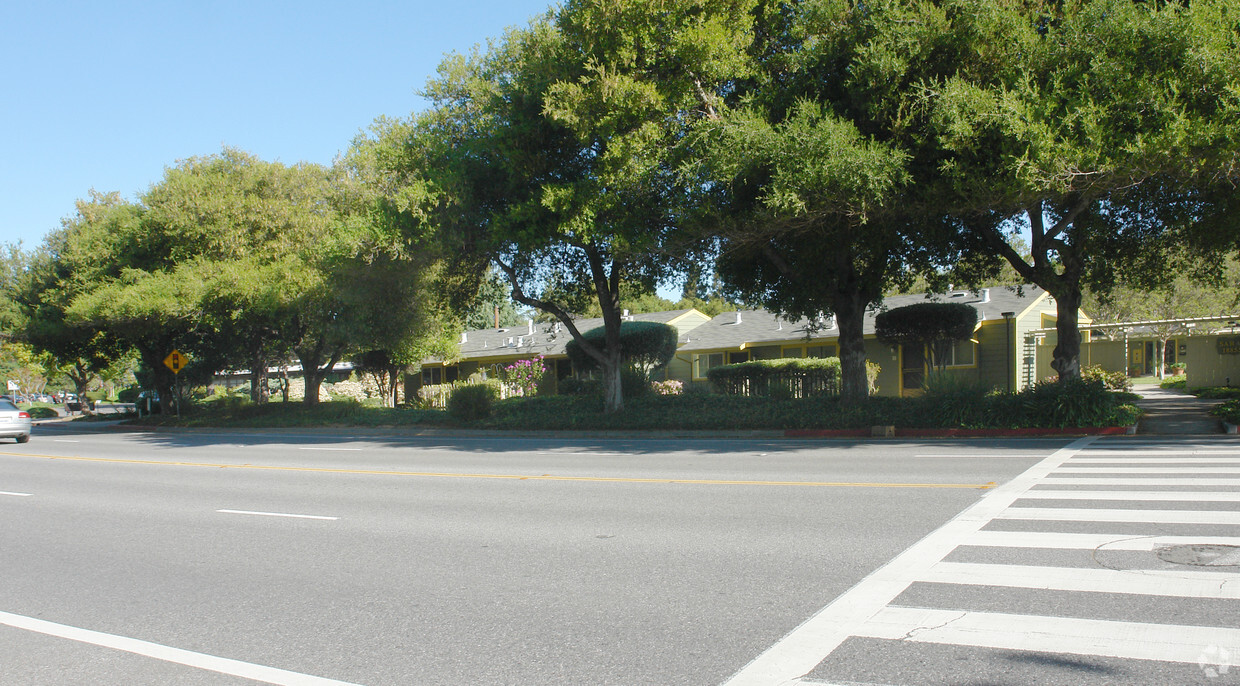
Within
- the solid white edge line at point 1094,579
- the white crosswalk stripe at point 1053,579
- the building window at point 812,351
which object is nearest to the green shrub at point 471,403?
the building window at point 812,351

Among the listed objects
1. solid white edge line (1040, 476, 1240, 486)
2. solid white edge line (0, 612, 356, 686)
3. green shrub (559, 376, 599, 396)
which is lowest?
solid white edge line (0, 612, 356, 686)

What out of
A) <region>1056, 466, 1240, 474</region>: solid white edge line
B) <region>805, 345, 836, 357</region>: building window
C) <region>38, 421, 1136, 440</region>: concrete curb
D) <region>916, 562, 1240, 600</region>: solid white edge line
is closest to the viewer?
<region>916, 562, 1240, 600</region>: solid white edge line

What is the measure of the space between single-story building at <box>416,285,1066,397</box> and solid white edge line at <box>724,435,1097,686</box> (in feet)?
41.6

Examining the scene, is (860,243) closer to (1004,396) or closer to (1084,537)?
(1004,396)

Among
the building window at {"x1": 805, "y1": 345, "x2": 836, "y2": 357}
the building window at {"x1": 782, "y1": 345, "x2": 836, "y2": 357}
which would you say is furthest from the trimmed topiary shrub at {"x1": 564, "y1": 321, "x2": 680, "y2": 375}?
the building window at {"x1": 805, "y1": 345, "x2": 836, "y2": 357}

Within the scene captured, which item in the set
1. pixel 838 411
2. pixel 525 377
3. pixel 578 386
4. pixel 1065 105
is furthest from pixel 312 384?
pixel 1065 105

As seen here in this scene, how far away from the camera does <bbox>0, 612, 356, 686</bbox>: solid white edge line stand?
4742 mm

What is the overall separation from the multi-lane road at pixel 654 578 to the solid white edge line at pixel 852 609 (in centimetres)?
2

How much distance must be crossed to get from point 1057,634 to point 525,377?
92.4 ft

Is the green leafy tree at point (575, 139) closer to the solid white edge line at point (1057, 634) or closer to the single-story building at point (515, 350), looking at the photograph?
the solid white edge line at point (1057, 634)

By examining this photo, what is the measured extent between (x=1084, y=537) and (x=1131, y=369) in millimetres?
44779

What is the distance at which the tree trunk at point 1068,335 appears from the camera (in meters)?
18.5

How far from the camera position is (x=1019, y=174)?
13945mm

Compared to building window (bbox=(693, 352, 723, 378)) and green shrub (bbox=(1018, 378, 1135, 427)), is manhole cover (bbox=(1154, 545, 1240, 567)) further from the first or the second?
building window (bbox=(693, 352, 723, 378))
